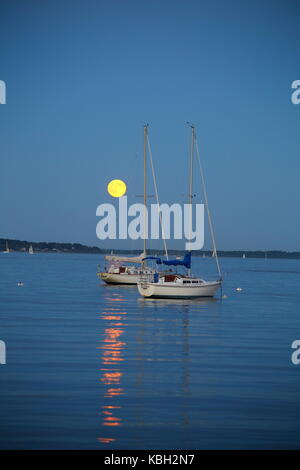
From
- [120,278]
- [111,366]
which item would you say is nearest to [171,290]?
[120,278]

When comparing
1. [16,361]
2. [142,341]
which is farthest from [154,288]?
[16,361]

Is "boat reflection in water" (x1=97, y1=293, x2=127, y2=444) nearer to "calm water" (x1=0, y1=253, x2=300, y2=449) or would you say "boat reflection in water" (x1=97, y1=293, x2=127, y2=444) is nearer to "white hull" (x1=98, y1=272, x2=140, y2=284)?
"calm water" (x1=0, y1=253, x2=300, y2=449)

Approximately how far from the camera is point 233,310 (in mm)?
61188

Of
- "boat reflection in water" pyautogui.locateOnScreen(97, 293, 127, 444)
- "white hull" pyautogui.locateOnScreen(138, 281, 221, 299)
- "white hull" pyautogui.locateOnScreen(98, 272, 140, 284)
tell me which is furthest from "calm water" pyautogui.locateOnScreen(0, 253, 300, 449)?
"white hull" pyautogui.locateOnScreen(98, 272, 140, 284)

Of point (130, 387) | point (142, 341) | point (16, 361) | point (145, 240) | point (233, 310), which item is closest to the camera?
point (130, 387)

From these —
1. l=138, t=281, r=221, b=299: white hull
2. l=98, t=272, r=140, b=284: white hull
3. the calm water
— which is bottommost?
the calm water

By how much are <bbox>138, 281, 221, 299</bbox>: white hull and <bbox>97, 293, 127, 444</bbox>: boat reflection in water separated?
11058 millimetres

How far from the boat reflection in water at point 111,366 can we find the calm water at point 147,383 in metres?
0.03

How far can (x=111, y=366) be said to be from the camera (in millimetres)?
29531

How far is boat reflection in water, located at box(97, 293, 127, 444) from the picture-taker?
66.6ft

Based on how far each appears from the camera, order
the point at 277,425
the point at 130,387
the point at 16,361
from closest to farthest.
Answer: the point at 277,425 < the point at 130,387 < the point at 16,361

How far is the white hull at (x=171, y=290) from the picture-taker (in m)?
66.9

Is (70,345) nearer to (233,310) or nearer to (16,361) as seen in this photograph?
(16,361)
